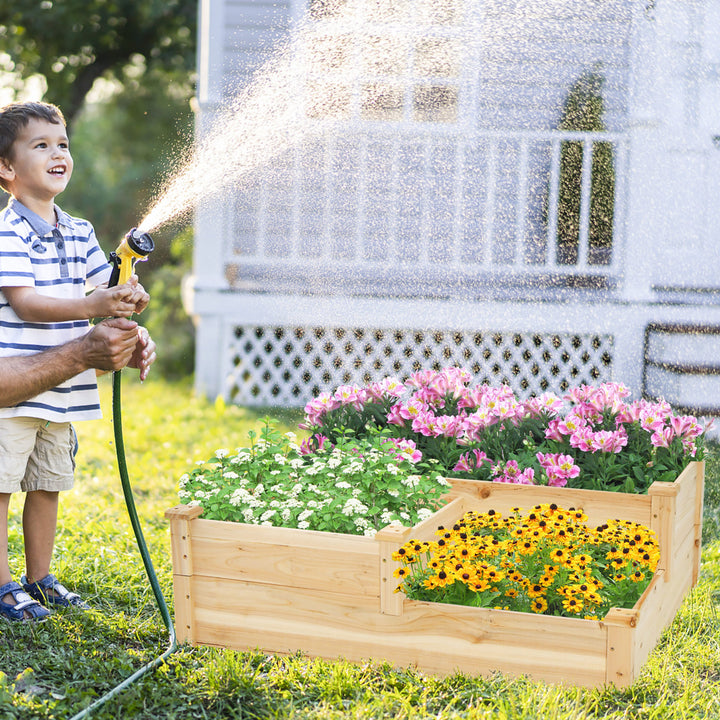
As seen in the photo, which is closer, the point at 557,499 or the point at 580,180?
the point at 557,499

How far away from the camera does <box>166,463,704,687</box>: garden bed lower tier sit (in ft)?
7.60

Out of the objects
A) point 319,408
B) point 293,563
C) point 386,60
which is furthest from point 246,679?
point 386,60

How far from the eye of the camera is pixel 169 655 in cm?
259

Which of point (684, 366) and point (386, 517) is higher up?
point (684, 366)

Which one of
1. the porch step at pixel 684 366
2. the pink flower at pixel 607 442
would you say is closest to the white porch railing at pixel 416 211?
the porch step at pixel 684 366

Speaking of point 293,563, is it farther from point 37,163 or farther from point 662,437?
point 662,437

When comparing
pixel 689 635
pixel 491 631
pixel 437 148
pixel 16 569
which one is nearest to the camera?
pixel 491 631

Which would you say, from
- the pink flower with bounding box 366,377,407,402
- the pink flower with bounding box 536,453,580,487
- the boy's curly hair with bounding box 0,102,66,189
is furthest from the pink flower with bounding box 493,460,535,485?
the boy's curly hair with bounding box 0,102,66,189

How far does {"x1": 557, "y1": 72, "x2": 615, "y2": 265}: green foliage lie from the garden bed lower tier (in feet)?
15.1

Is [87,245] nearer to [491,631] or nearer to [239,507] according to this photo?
[239,507]

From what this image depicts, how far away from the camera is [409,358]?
22.4ft

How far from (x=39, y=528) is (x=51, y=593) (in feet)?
0.70

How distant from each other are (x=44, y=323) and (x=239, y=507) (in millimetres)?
755

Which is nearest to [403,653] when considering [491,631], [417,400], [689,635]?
[491,631]
